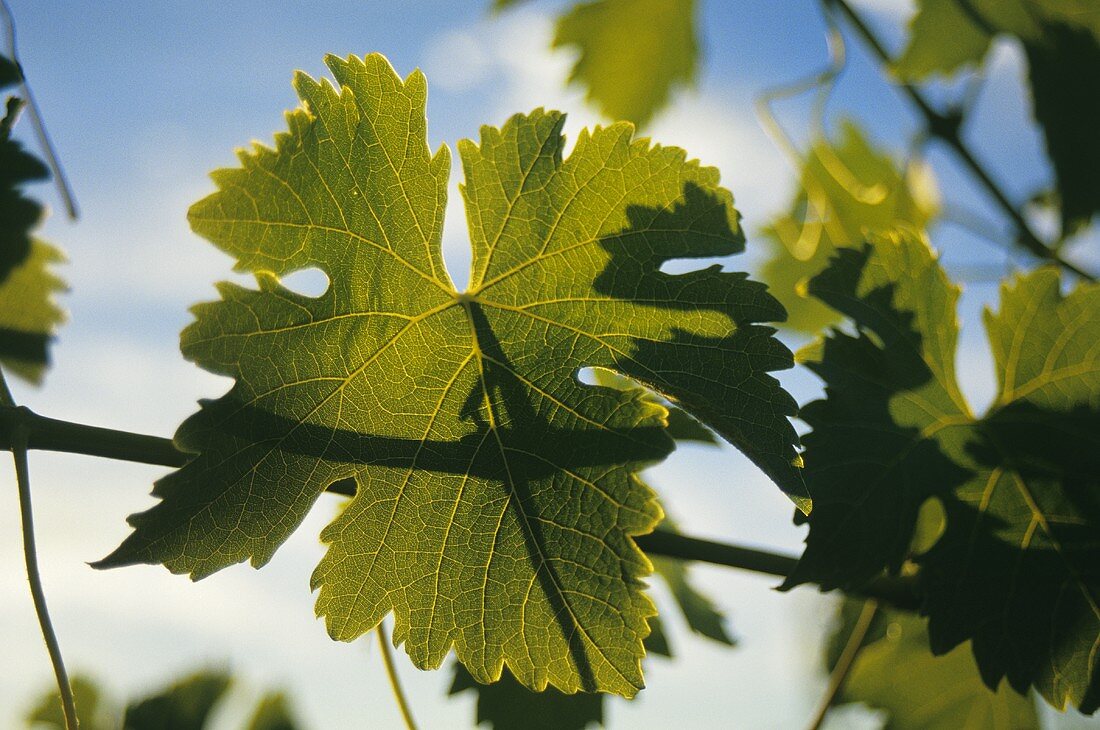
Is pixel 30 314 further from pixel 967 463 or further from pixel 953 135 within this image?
pixel 953 135

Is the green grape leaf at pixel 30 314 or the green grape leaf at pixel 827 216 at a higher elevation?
the green grape leaf at pixel 30 314

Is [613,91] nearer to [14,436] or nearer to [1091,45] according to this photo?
[1091,45]

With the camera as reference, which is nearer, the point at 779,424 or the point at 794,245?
the point at 779,424

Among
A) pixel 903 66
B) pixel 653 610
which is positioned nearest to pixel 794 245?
pixel 903 66

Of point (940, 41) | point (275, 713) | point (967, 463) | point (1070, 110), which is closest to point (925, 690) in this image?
point (967, 463)

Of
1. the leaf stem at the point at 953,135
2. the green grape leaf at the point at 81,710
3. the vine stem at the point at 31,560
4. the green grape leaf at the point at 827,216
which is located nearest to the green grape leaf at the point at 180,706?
the green grape leaf at the point at 81,710

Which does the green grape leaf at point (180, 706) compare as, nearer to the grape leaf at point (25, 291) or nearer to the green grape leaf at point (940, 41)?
the grape leaf at point (25, 291)
